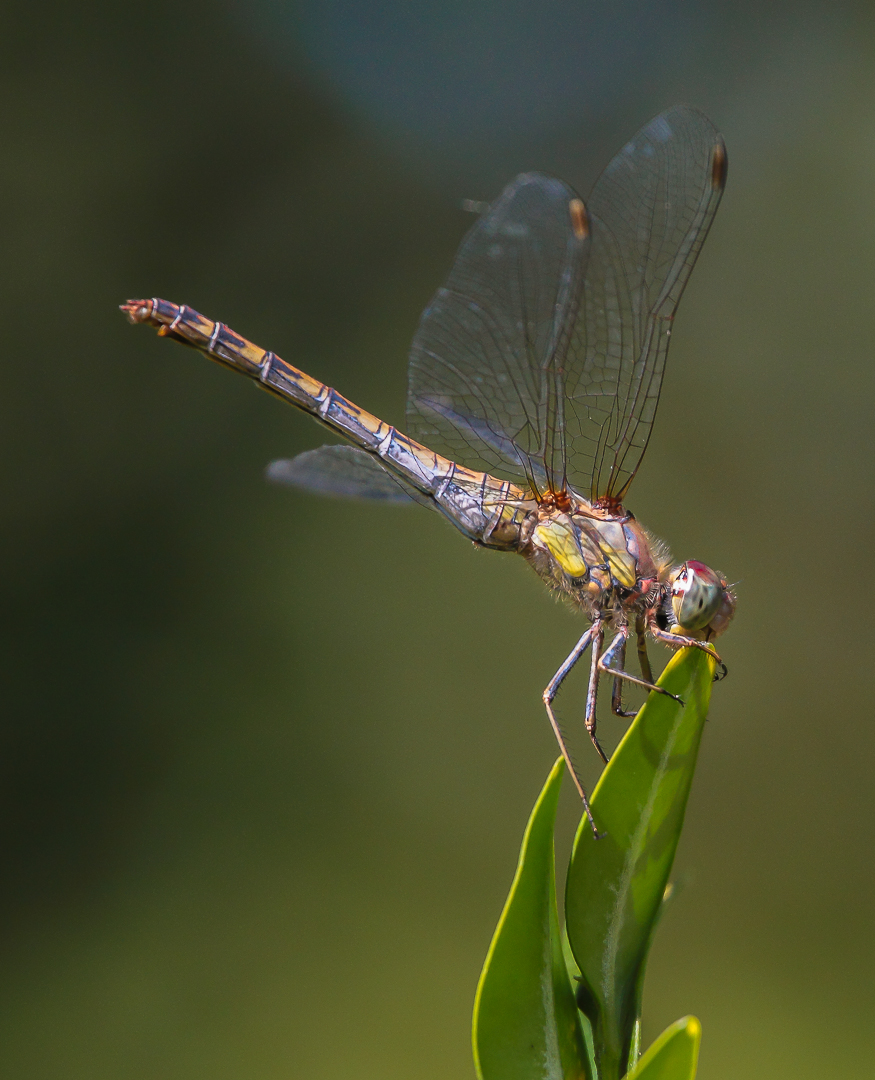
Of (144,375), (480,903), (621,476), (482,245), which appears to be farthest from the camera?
(144,375)

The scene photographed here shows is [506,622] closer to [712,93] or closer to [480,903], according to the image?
[480,903]

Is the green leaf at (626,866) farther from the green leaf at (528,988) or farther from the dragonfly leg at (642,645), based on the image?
the dragonfly leg at (642,645)

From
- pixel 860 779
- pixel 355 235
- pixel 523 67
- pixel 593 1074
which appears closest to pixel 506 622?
pixel 860 779

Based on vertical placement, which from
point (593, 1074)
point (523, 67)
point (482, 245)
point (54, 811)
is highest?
point (523, 67)

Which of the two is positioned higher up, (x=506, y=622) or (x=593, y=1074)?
(x=506, y=622)

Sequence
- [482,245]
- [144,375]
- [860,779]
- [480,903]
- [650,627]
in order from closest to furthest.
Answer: [650,627] → [482,245] → [860,779] → [480,903] → [144,375]

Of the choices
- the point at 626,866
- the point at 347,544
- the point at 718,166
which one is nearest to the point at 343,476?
the point at 718,166

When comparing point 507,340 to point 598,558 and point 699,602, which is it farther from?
point 699,602

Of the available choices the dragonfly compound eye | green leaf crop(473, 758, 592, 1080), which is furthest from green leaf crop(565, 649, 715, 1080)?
the dragonfly compound eye

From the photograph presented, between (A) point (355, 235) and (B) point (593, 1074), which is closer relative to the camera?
(B) point (593, 1074)
